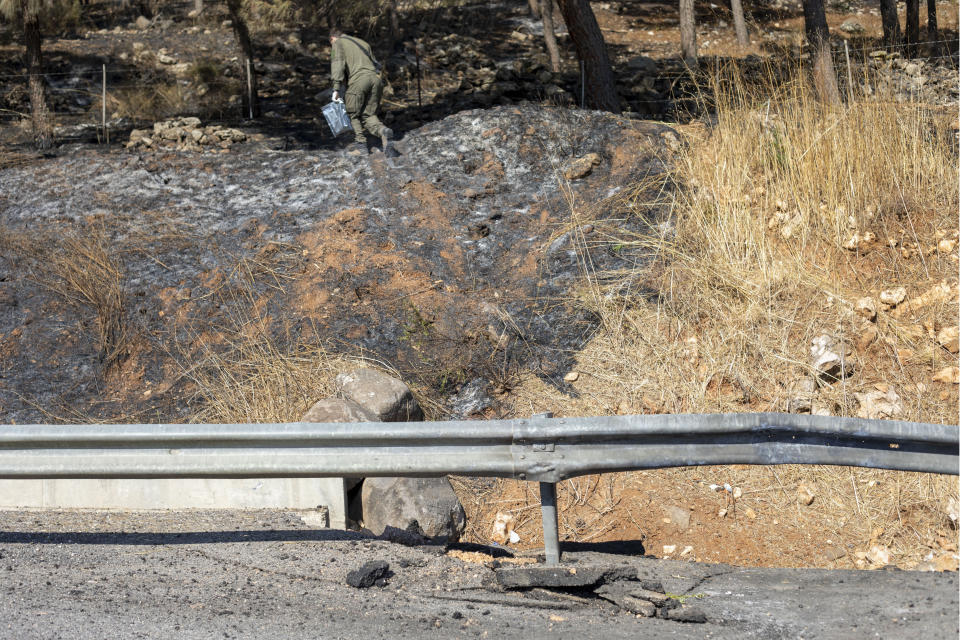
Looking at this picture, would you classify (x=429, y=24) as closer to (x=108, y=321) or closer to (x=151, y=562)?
(x=108, y=321)

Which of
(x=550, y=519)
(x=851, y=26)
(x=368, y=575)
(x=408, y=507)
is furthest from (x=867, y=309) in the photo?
(x=851, y=26)

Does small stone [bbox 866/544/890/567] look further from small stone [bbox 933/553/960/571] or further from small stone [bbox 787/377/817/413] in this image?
small stone [bbox 787/377/817/413]

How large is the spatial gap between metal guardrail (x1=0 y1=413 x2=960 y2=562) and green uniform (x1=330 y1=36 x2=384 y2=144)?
6.62 metres

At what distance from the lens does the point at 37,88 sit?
1312cm

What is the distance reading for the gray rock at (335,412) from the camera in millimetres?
5488

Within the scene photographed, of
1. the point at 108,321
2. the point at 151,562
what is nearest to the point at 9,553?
the point at 151,562

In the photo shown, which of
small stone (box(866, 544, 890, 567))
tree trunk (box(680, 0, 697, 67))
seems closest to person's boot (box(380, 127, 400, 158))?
small stone (box(866, 544, 890, 567))

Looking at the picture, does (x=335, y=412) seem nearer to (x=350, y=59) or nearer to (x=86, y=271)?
(x=86, y=271)

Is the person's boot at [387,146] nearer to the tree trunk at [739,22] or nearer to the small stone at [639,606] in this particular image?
the small stone at [639,606]

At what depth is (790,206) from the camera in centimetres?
745

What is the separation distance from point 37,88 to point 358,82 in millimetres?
6265

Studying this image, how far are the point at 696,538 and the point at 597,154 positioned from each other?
4.66m

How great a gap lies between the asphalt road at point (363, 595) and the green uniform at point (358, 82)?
260 inches

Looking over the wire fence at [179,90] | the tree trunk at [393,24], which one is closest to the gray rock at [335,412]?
the wire fence at [179,90]
